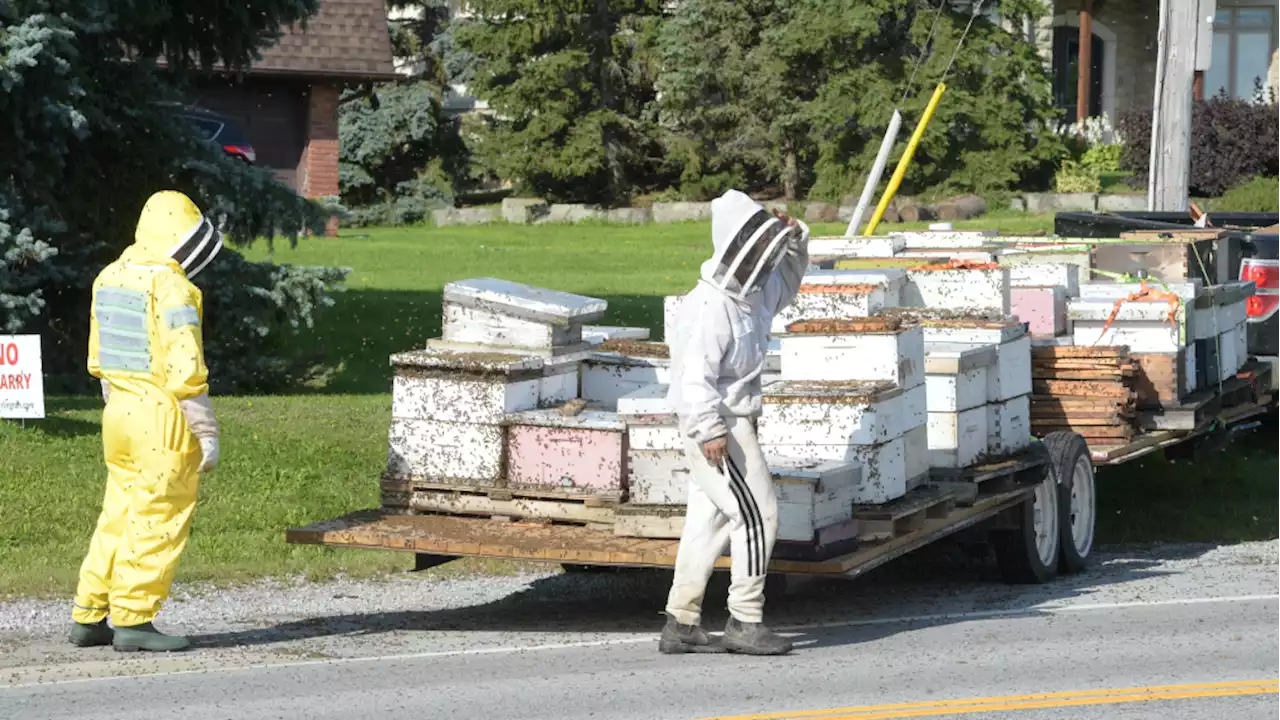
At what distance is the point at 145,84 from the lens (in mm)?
17234

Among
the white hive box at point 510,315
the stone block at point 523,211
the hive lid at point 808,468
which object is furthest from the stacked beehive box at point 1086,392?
the stone block at point 523,211

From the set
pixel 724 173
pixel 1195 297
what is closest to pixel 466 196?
pixel 724 173

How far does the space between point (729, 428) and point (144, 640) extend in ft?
8.89

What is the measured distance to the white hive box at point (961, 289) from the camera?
39.7 ft

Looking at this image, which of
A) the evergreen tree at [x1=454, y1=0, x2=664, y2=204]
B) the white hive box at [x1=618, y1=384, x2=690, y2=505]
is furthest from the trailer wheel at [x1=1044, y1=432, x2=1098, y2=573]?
the evergreen tree at [x1=454, y1=0, x2=664, y2=204]

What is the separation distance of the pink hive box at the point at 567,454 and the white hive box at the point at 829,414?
733 mm

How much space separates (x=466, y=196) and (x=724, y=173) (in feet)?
18.0

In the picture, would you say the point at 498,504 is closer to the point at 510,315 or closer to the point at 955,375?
the point at 510,315

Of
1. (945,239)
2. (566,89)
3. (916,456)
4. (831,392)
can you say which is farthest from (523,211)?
(831,392)

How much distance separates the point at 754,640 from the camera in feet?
29.8

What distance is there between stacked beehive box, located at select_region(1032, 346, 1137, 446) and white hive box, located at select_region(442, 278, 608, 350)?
330 cm

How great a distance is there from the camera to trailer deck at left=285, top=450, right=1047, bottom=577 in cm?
927

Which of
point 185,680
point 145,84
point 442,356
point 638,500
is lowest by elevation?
point 185,680

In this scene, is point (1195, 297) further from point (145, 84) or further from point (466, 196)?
point (466, 196)
